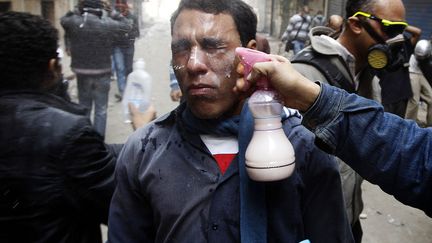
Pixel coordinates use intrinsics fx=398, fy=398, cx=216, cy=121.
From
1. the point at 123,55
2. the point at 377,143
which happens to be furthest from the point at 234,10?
the point at 123,55

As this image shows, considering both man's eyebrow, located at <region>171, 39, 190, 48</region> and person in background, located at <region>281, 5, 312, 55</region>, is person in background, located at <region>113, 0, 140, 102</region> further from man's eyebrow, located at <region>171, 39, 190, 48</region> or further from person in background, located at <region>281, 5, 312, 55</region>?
man's eyebrow, located at <region>171, 39, 190, 48</region>

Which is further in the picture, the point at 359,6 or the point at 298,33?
the point at 298,33

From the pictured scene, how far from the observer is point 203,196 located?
131 centimetres

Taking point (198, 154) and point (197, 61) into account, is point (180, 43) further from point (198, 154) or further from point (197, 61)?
point (198, 154)

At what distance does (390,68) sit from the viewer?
98.0 inches

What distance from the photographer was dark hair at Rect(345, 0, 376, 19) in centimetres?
239

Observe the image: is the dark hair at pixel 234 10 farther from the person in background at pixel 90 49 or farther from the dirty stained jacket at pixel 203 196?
the person in background at pixel 90 49

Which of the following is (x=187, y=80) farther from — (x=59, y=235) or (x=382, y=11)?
(x=382, y=11)

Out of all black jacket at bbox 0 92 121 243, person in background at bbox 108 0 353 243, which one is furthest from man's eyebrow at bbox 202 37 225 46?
black jacket at bbox 0 92 121 243

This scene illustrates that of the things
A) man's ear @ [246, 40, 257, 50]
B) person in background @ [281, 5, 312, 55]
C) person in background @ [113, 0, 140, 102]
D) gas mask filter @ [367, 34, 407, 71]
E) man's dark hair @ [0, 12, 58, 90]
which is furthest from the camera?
person in background @ [281, 5, 312, 55]

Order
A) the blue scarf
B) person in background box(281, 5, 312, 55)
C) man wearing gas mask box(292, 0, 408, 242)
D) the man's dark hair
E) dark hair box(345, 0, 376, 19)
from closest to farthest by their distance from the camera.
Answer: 1. the blue scarf
2. the man's dark hair
3. man wearing gas mask box(292, 0, 408, 242)
4. dark hair box(345, 0, 376, 19)
5. person in background box(281, 5, 312, 55)

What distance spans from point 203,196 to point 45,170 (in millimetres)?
701

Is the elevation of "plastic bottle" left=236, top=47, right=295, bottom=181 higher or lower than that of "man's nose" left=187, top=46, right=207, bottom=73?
lower

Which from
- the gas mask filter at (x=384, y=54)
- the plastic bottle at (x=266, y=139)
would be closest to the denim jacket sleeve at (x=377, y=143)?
the plastic bottle at (x=266, y=139)
